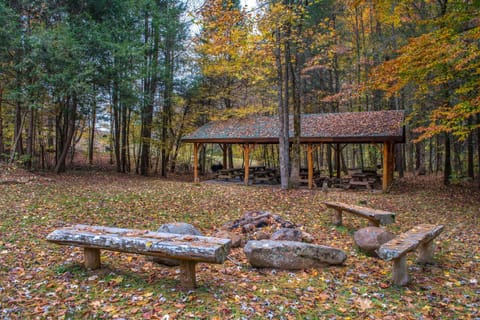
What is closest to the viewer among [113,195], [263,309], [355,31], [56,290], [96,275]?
[263,309]

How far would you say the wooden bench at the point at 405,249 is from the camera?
11.5 feet

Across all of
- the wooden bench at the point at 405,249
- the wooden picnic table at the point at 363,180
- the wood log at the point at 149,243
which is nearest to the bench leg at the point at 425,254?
the wooden bench at the point at 405,249

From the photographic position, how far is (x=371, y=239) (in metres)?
4.90

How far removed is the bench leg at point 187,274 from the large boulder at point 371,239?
2.91 metres

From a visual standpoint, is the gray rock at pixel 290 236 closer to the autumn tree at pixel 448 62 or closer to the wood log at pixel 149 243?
the wood log at pixel 149 243

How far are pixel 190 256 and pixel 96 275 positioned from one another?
1420 mm

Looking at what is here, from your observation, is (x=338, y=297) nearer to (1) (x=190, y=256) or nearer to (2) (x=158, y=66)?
(1) (x=190, y=256)

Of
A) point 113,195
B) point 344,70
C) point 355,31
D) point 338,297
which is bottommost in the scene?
point 338,297

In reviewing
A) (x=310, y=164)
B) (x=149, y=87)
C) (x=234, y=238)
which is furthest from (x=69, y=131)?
(x=234, y=238)

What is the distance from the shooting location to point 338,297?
11.4ft

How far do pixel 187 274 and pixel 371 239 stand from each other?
304cm

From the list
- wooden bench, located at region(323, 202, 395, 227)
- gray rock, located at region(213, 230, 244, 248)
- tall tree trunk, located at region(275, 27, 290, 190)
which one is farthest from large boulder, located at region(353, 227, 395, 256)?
tall tree trunk, located at region(275, 27, 290, 190)

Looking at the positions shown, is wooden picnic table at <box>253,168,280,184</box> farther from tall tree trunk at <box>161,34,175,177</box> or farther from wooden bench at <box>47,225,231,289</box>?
wooden bench at <box>47,225,231,289</box>

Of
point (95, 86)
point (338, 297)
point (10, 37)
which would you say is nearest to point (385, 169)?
point (338, 297)
